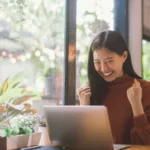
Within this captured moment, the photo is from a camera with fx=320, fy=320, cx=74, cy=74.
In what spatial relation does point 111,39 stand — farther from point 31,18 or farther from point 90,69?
point 31,18

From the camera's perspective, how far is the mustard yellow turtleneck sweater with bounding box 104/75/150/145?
1802mm

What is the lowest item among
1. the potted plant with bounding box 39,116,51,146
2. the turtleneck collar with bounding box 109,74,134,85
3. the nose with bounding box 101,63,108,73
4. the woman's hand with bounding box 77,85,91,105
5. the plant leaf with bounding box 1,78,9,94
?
the potted plant with bounding box 39,116,51,146

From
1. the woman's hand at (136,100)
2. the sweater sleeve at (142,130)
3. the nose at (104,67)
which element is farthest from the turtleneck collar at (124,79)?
the sweater sleeve at (142,130)

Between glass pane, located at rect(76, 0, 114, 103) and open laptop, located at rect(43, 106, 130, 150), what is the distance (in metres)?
1.23

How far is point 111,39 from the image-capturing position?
6.81ft

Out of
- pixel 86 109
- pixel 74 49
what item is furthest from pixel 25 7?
pixel 86 109

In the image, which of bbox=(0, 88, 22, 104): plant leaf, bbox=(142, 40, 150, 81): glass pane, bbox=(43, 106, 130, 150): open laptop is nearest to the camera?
bbox=(43, 106, 130, 150): open laptop

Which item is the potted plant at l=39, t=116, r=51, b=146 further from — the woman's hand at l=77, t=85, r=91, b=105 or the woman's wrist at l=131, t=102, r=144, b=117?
the woman's wrist at l=131, t=102, r=144, b=117

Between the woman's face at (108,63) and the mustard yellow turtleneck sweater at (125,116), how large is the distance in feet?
0.21

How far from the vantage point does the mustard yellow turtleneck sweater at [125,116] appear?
1802 mm

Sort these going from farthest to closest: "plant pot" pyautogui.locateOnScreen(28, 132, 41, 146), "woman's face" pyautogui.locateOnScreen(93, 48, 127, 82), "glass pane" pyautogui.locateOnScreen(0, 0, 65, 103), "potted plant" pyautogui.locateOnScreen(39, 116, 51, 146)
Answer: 1. "glass pane" pyautogui.locateOnScreen(0, 0, 65, 103)
2. "woman's face" pyautogui.locateOnScreen(93, 48, 127, 82)
3. "potted plant" pyautogui.locateOnScreen(39, 116, 51, 146)
4. "plant pot" pyautogui.locateOnScreen(28, 132, 41, 146)

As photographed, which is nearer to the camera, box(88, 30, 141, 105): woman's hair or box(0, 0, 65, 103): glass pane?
box(88, 30, 141, 105): woman's hair

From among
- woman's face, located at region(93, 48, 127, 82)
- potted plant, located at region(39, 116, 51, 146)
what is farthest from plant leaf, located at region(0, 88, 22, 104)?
woman's face, located at region(93, 48, 127, 82)

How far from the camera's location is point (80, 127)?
150 centimetres
